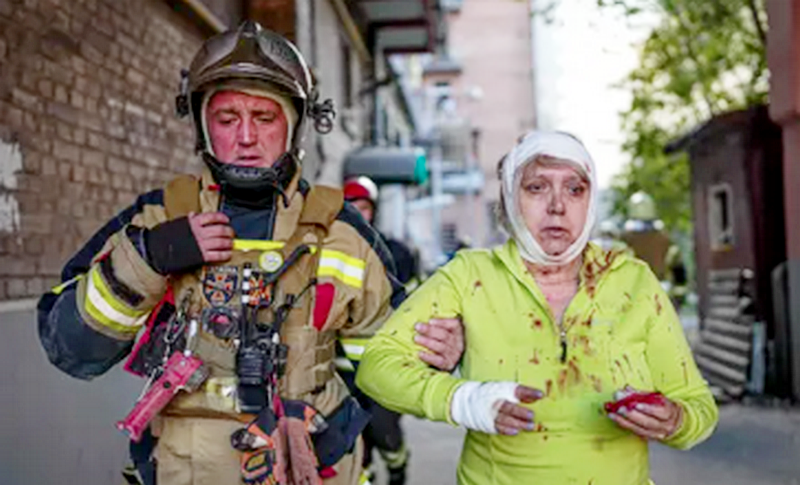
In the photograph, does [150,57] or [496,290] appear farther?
[150,57]

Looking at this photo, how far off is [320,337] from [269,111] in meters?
0.69

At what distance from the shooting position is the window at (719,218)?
11266 mm

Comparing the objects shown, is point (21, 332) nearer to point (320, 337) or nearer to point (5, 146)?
point (5, 146)

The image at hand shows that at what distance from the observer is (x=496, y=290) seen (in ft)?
7.55

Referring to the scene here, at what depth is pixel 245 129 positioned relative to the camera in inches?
99.7

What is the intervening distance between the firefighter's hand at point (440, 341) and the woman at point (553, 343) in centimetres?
2

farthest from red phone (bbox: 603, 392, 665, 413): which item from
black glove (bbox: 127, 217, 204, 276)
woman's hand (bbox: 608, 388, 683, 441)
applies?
black glove (bbox: 127, 217, 204, 276)

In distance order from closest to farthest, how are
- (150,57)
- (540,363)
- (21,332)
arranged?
1. (540,363)
2. (21,332)
3. (150,57)

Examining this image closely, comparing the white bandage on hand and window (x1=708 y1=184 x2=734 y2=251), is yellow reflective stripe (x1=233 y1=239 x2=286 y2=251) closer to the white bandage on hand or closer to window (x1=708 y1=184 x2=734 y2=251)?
the white bandage on hand

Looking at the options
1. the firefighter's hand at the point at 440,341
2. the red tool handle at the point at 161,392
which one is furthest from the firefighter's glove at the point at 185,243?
the firefighter's hand at the point at 440,341

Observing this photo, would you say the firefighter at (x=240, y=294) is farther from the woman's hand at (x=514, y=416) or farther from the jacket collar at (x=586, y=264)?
the woman's hand at (x=514, y=416)

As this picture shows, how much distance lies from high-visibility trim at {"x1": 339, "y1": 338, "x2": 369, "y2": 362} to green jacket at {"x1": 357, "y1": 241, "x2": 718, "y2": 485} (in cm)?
36

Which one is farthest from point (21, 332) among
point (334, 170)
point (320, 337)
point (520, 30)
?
point (520, 30)

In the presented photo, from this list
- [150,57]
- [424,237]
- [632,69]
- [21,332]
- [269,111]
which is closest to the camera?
[269,111]
